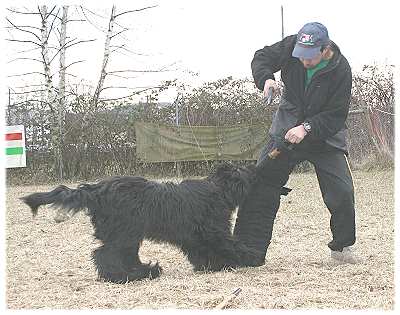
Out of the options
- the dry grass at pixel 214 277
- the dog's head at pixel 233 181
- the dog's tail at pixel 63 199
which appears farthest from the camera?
the dog's head at pixel 233 181

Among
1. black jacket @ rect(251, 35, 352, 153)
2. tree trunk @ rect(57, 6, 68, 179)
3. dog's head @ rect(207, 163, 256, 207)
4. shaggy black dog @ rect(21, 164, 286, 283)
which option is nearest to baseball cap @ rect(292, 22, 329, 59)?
black jacket @ rect(251, 35, 352, 153)

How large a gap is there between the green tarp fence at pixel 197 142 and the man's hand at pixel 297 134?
328 inches

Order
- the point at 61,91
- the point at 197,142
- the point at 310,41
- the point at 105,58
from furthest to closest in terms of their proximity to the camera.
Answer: the point at 105,58, the point at 61,91, the point at 197,142, the point at 310,41

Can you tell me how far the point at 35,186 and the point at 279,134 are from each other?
8588 mm

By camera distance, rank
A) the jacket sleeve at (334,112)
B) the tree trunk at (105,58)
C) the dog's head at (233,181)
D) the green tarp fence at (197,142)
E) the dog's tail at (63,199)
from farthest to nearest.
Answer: the tree trunk at (105,58) < the green tarp fence at (197,142) < the dog's head at (233,181) < the jacket sleeve at (334,112) < the dog's tail at (63,199)

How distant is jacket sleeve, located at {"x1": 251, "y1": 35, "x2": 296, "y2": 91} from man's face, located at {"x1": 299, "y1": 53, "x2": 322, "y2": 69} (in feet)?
0.62

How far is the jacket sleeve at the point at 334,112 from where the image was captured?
4.21 m

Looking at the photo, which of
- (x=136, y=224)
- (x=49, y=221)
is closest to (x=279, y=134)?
(x=136, y=224)

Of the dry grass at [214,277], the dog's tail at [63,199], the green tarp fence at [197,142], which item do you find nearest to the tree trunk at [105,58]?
the green tarp fence at [197,142]

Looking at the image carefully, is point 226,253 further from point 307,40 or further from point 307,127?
point 307,40

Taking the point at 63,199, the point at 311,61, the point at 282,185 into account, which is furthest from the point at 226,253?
the point at 311,61

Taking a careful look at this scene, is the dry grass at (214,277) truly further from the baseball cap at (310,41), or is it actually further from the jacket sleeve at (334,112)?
the baseball cap at (310,41)

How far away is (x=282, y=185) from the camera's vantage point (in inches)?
181

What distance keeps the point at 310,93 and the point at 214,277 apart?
1.38 meters
